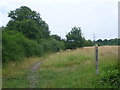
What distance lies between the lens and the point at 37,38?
33.4 m

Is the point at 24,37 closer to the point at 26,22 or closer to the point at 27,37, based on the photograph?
the point at 26,22

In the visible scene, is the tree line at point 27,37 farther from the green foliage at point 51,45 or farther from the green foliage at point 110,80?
the green foliage at point 110,80

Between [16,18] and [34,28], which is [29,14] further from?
[34,28]

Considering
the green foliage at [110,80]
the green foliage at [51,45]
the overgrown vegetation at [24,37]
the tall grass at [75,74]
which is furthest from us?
the green foliage at [51,45]

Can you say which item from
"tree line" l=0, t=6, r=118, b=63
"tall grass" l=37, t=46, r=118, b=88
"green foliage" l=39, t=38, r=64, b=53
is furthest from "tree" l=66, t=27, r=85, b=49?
"tall grass" l=37, t=46, r=118, b=88

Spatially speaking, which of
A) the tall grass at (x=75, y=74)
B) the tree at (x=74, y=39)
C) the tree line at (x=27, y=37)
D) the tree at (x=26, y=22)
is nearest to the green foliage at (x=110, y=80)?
the tall grass at (x=75, y=74)

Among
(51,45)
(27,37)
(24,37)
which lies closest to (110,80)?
A: (24,37)

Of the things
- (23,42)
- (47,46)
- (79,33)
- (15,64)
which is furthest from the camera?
(79,33)

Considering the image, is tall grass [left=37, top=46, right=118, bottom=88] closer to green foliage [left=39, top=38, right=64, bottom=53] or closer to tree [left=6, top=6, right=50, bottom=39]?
tree [left=6, top=6, right=50, bottom=39]

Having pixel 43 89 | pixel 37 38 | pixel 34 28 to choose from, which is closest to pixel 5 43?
pixel 43 89

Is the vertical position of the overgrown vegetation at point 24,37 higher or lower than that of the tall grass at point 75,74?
higher

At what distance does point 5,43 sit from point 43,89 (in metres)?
7.40

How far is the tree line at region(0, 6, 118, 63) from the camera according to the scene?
14292 mm

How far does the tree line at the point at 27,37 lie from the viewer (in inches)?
563
